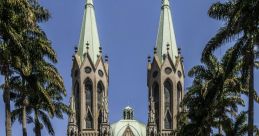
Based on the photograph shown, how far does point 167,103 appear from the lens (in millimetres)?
92625

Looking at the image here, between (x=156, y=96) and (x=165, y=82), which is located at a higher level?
(x=165, y=82)

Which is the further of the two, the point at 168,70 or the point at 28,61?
the point at 168,70

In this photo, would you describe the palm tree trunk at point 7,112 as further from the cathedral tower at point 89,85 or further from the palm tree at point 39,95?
the cathedral tower at point 89,85

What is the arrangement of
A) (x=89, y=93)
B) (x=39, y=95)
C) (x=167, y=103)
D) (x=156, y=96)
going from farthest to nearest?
(x=156, y=96)
(x=89, y=93)
(x=167, y=103)
(x=39, y=95)

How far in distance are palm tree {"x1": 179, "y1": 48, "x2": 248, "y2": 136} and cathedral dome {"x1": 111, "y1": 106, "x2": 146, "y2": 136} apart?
1844 inches

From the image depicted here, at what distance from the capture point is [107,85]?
9500 centimetres

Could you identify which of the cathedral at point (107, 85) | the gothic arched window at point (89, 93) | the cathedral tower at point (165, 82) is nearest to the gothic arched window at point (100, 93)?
the cathedral at point (107, 85)

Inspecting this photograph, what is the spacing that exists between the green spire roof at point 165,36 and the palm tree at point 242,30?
59162mm

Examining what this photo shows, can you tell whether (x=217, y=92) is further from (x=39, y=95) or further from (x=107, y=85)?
(x=107, y=85)

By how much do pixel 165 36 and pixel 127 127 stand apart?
13649 mm

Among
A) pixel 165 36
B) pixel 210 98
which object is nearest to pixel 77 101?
pixel 165 36

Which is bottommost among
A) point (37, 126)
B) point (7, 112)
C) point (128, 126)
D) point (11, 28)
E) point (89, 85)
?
point (7, 112)

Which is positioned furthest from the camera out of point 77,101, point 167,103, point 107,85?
point 107,85

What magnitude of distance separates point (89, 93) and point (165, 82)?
10208mm
